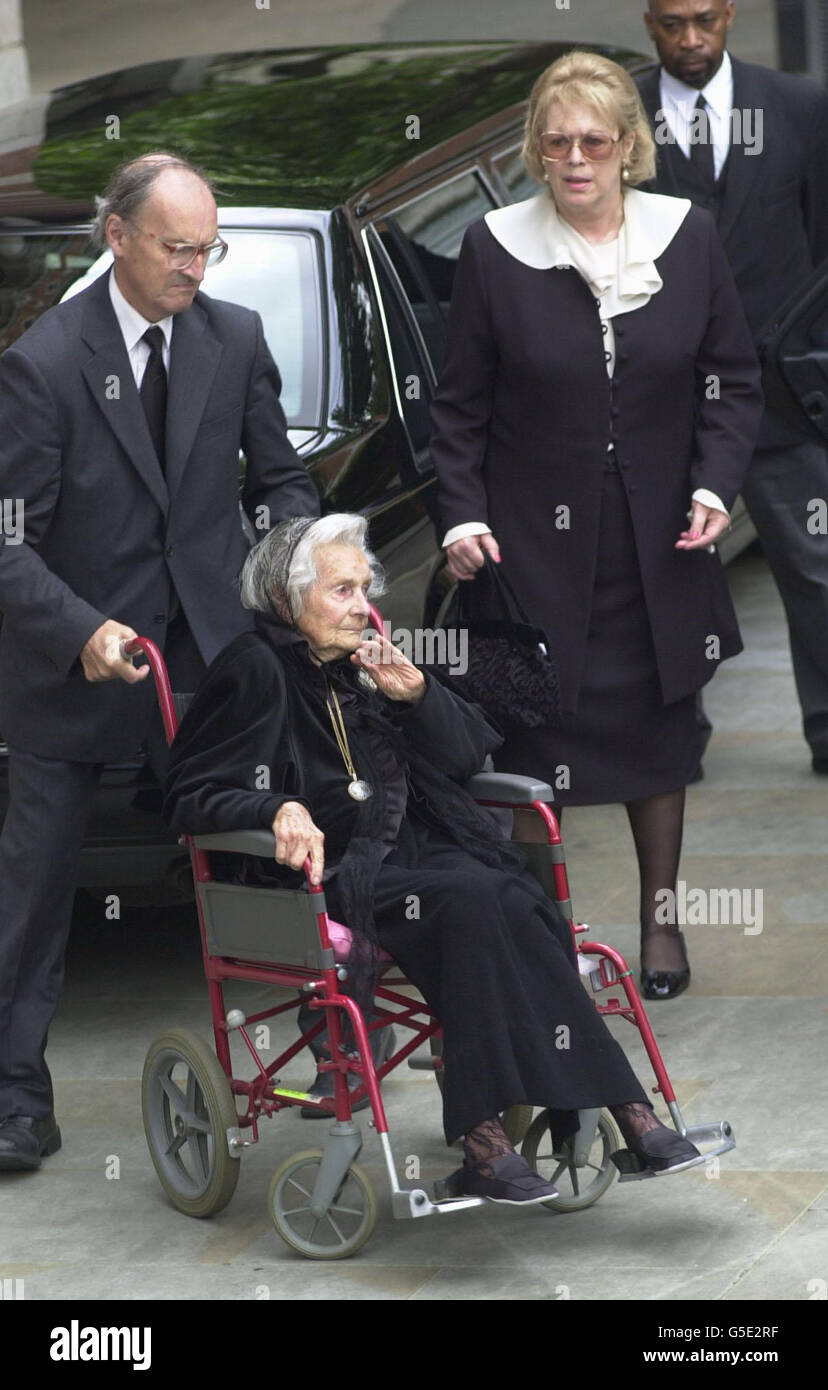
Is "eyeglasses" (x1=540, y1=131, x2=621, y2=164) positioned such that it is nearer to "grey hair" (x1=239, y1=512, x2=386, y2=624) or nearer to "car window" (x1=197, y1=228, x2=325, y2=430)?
"car window" (x1=197, y1=228, x2=325, y2=430)

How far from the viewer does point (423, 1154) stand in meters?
5.11

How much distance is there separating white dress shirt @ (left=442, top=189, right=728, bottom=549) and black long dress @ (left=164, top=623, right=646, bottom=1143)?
896 millimetres

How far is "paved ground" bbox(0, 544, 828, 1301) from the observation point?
4.45 m

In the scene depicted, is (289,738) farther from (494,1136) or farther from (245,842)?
(494,1136)

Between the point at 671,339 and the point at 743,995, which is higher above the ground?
the point at 671,339

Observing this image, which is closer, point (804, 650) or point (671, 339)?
point (671, 339)

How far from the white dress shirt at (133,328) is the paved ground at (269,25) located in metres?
11.2

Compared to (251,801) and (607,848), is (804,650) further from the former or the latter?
(251,801)

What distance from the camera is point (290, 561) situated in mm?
4770

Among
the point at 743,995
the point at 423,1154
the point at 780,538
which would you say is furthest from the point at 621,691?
the point at 780,538

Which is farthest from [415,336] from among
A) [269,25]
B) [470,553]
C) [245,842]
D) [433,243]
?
[269,25]

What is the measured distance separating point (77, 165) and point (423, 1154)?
3.03 meters

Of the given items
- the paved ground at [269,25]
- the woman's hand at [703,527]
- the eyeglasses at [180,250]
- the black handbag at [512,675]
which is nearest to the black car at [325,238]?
the black handbag at [512,675]
